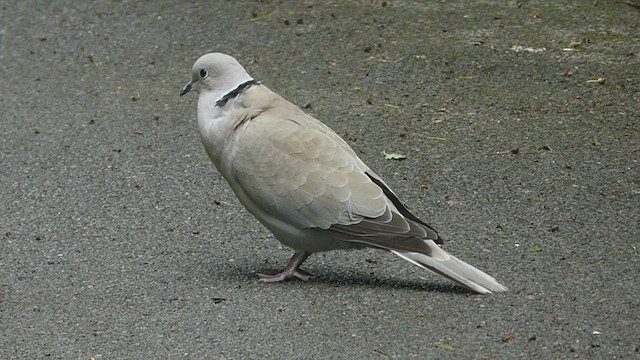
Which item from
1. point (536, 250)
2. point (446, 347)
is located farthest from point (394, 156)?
point (446, 347)

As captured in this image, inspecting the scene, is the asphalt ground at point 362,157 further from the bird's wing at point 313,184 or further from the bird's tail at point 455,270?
the bird's wing at point 313,184

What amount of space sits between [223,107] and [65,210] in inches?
48.0

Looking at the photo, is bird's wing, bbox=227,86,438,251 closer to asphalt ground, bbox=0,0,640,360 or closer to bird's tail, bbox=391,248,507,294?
bird's tail, bbox=391,248,507,294

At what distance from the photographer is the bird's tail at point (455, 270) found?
14.9ft

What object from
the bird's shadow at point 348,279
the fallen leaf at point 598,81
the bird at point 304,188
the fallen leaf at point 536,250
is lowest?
the fallen leaf at point 598,81

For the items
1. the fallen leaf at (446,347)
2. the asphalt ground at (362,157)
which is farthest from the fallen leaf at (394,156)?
the fallen leaf at (446,347)

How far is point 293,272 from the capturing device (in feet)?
16.1

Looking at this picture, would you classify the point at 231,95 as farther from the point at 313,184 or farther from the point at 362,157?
the point at 362,157

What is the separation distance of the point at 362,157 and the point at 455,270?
69.9 inches

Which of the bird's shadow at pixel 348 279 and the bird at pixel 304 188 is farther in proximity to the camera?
the bird's shadow at pixel 348 279

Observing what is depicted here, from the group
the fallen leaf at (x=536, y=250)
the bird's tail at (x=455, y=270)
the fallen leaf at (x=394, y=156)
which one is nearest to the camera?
the bird's tail at (x=455, y=270)

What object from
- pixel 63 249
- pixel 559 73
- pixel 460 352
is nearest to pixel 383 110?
pixel 559 73

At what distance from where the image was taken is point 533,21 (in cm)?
812

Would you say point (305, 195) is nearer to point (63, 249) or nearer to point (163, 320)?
point (163, 320)
